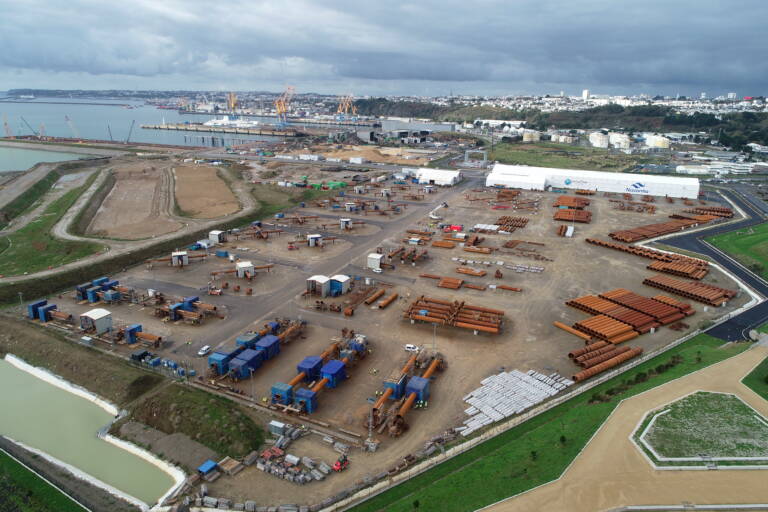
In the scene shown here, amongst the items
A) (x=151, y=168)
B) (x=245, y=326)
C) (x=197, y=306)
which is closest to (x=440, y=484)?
(x=245, y=326)

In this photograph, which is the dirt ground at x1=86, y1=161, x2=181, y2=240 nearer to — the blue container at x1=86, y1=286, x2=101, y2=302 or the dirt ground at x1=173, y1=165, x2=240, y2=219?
the dirt ground at x1=173, y1=165, x2=240, y2=219

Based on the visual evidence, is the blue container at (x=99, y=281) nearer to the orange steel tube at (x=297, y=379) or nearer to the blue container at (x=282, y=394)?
the orange steel tube at (x=297, y=379)

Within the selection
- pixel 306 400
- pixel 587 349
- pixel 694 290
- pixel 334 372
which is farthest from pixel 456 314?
pixel 694 290

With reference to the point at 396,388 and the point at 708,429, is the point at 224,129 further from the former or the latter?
the point at 708,429

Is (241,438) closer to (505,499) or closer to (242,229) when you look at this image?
(505,499)

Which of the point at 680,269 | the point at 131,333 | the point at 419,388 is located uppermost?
the point at 680,269

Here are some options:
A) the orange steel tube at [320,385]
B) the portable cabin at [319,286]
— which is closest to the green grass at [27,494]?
the orange steel tube at [320,385]
